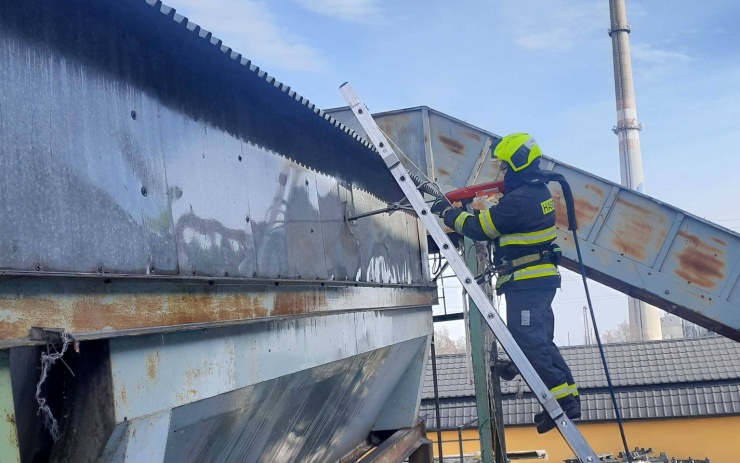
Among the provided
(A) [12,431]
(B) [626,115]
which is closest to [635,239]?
(A) [12,431]

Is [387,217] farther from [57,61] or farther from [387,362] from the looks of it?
[57,61]

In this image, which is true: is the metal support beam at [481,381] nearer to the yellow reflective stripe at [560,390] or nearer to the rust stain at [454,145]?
the rust stain at [454,145]

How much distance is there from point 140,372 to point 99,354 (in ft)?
0.54

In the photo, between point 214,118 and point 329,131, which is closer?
point 214,118

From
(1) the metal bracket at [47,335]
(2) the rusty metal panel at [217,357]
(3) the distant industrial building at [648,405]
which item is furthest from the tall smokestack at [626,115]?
(1) the metal bracket at [47,335]

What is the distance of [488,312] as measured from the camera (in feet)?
14.7

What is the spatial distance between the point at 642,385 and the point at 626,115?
49.2 ft

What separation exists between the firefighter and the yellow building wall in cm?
1214

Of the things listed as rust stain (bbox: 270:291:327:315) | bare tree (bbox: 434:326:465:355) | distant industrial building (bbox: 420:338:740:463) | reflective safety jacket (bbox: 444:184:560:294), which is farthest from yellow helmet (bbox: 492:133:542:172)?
bare tree (bbox: 434:326:465:355)

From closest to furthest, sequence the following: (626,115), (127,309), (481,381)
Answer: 1. (127,309)
2. (481,381)
3. (626,115)

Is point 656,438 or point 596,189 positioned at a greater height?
point 596,189

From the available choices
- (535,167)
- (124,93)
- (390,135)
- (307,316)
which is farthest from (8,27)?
(390,135)

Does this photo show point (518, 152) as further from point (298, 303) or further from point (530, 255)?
point (298, 303)

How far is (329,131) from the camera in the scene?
4078 mm
